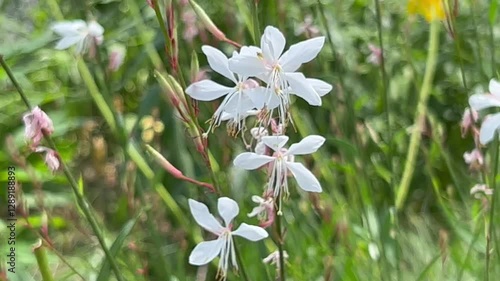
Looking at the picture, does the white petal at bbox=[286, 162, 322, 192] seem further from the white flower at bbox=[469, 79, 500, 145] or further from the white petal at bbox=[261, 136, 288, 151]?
the white flower at bbox=[469, 79, 500, 145]

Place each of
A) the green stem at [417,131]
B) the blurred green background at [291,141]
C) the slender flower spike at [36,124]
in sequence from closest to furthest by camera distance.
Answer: the slender flower spike at [36,124] < the blurred green background at [291,141] < the green stem at [417,131]

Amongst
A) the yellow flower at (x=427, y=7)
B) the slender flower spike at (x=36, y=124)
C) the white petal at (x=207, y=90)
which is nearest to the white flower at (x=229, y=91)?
the white petal at (x=207, y=90)

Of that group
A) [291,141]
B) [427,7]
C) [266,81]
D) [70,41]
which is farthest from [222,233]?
[427,7]

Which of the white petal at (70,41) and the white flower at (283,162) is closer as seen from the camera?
the white flower at (283,162)

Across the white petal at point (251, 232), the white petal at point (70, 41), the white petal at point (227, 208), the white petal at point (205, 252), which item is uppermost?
the white petal at point (70, 41)

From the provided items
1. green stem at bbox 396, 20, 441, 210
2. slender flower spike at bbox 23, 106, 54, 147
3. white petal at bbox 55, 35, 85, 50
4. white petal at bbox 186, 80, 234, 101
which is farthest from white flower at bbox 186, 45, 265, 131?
green stem at bbox 396, 20, 441, 210

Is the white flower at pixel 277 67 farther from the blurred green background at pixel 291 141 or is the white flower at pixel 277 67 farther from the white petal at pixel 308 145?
the blurred green background at pixel 291 141

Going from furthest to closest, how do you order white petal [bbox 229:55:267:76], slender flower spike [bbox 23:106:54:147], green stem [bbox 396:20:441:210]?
green stem [bbox 396:20:441:210] → slender flower spike [bbox 23:106:54:147] → white petal [bbox 229:55:267:76]
